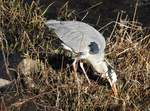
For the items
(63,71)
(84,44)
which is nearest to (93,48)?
(84,44)

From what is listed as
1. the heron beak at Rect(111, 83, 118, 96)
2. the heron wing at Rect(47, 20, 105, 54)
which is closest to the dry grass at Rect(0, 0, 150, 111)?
the heron beak at Rect(111, 83, 118, 96)

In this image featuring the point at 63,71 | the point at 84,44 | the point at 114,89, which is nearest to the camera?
the point at 114,89

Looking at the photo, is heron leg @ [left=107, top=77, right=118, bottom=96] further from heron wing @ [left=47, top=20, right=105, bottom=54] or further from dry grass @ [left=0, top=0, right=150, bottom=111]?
heron wing @ [left=47, top=20, right=105, bottom=54]

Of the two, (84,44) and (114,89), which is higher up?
(84,44)

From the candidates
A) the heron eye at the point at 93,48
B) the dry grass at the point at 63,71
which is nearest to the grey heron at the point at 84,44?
the heron eye at the point at 93,48

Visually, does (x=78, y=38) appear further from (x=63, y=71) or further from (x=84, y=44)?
A: (x=63, y=71)

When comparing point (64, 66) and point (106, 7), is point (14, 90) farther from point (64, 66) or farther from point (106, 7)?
point (106, 7)

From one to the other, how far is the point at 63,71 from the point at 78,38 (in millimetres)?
359

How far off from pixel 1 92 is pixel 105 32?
1.58 meters

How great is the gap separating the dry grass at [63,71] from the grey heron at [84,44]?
14 centimetres

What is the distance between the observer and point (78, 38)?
522 centimetres

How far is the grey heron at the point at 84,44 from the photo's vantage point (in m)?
5.20

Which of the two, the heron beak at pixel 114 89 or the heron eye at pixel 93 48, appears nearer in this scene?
the heron beak at pixel 114 89

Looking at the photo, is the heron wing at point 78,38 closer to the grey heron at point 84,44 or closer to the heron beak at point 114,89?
the grey heron at point 84,44
